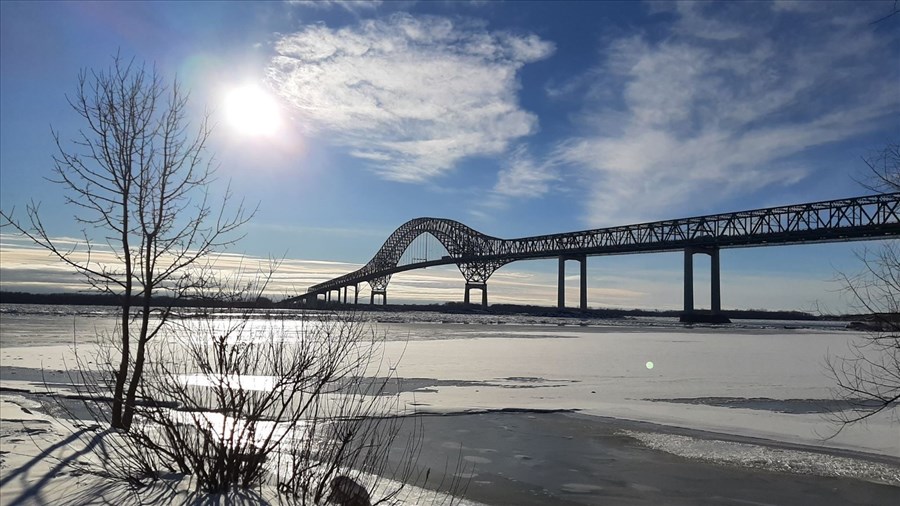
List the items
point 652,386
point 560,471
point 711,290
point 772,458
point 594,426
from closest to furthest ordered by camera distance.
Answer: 1. point 560,471
2. point 772,458
3. point 594,426
4. point 652,386
5. point 711,290

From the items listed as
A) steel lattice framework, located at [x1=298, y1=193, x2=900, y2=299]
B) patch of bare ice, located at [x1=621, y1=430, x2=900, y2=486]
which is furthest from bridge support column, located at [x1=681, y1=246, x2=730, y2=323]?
patch of bare ice, located at [x1=621, y1=430, x2=900, y2=486]

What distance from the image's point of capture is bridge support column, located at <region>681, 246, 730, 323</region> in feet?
250

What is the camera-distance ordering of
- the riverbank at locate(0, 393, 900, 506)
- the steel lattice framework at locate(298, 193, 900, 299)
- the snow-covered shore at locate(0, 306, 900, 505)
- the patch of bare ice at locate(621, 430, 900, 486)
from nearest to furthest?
the riverbank at locate(0, 393, 900, 506) < the snow-covered shore at locate(0, 306, 900, 505) < the patch of bare ice at locate(621, 430, 900, 486) < the steel lattice framework at locate(298, 193, 900, 299)

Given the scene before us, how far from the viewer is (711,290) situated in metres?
79.5

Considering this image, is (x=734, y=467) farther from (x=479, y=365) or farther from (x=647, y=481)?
(x=479, y=365)

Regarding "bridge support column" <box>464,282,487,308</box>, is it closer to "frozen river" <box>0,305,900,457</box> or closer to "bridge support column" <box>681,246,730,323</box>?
"bridge support column" <box>681,246,730,323</box>

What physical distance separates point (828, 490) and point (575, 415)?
16.7 ft

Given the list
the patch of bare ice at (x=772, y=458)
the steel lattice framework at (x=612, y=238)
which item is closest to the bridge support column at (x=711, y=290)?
the steel lattice framework at (x=612, y=238)

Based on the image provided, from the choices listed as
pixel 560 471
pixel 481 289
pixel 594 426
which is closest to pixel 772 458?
pixel 594 426

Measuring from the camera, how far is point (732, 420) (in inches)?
450

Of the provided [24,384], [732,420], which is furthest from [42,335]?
[732,420]

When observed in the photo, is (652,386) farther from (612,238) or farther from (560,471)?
(612,238)

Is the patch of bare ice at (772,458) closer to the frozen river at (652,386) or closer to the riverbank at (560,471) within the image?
the riverbank at (560,471)

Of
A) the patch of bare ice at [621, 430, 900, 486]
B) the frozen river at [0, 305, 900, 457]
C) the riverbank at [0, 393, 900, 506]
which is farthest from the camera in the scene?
the frozen river at [0, 305, 900, 457]
